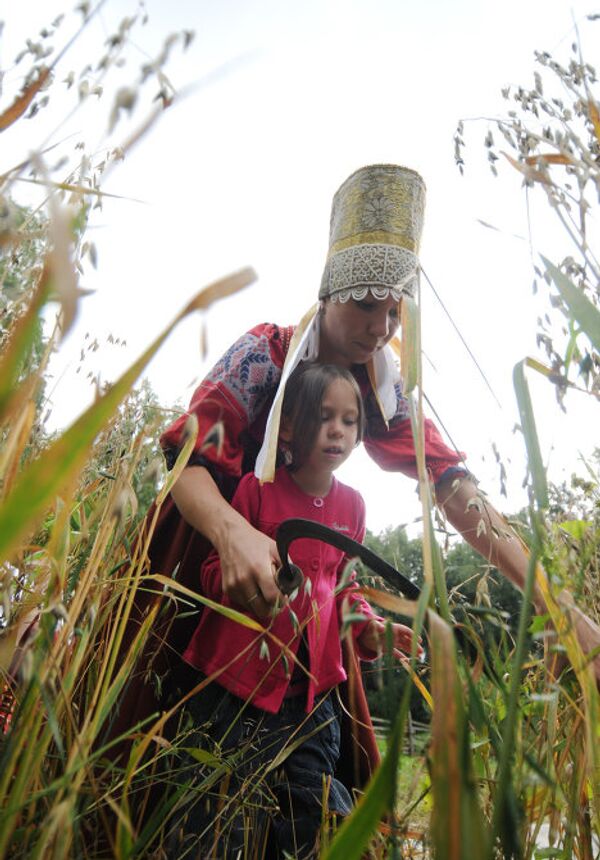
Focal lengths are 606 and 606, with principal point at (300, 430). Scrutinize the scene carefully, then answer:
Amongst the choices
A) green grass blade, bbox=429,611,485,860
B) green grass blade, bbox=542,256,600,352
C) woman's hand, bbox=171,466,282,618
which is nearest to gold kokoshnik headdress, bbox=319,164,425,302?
woman's hand, bbox=171,466,282,618

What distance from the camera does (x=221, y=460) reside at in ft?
4.74

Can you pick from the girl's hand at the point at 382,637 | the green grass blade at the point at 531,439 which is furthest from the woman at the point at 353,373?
the green grass blade at the point at 531,439

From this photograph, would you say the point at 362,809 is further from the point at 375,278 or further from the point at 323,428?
the point at 375,278

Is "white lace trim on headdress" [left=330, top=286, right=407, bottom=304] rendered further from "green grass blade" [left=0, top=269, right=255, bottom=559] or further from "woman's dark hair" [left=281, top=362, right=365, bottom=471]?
"green grass blade" [left=0, top=269, right=255, bottom=559]

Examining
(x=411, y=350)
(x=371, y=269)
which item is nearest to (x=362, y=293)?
(x=371, y=269)

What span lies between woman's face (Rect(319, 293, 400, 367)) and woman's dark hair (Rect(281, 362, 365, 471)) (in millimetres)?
93

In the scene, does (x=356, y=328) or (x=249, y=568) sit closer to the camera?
(x=249, y=568)

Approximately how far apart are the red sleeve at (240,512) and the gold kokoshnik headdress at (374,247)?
1.11 feet

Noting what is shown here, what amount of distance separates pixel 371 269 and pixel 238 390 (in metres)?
0.49

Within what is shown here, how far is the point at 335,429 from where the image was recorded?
5.23 feet

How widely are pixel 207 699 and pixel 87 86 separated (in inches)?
45.6

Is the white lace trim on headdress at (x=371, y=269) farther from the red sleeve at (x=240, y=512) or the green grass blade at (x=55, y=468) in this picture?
the green grass blade at (x=55, y=468)

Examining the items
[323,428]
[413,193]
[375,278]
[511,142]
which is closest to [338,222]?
[413,193]

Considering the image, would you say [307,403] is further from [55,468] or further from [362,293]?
[55,468]
